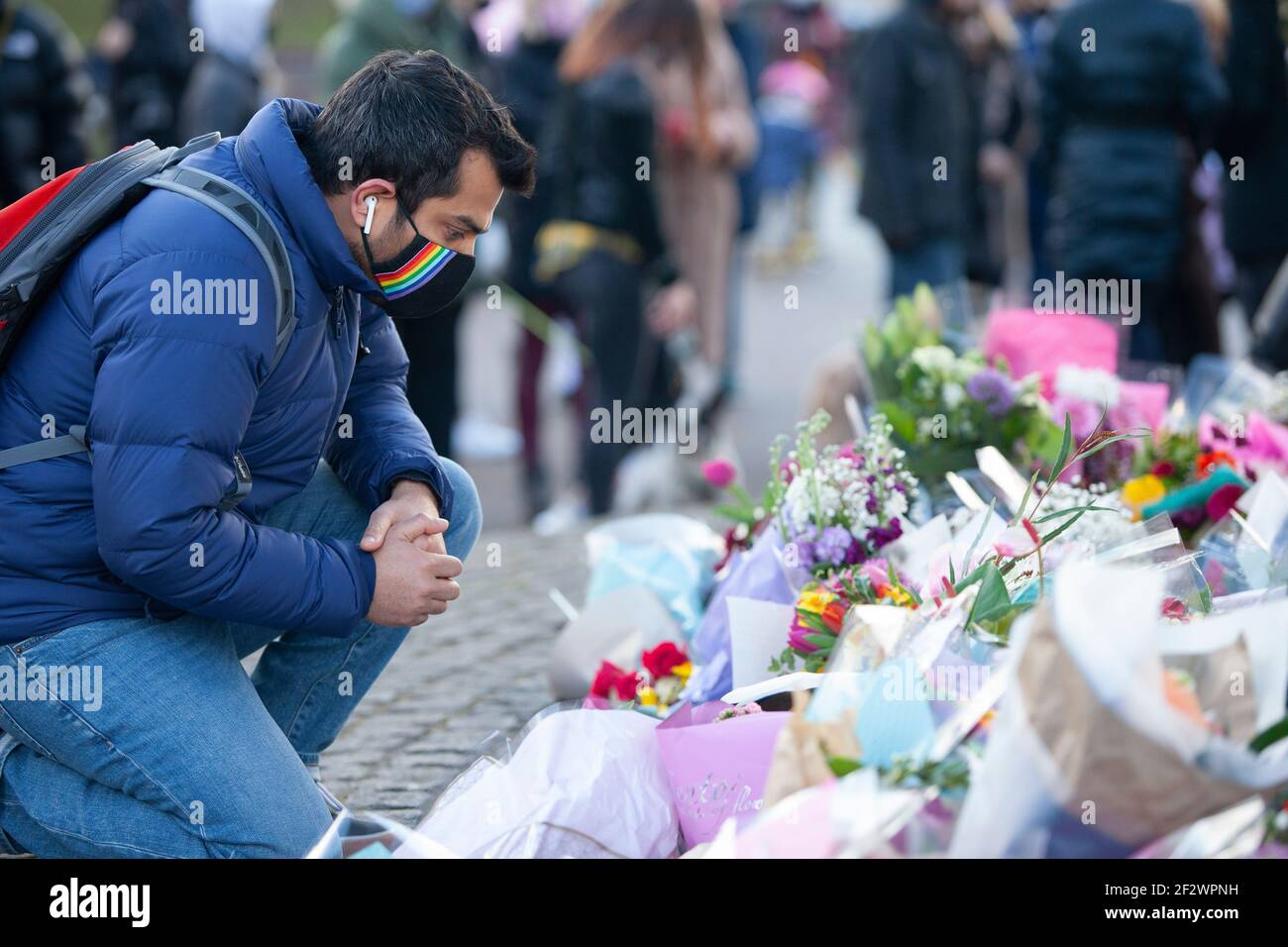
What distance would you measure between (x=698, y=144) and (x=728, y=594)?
11.7ft

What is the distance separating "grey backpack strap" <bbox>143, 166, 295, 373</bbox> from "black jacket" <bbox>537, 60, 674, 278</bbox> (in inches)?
141

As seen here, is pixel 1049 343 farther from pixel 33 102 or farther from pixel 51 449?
pixel 33 102

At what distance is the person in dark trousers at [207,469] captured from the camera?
99.8 inches

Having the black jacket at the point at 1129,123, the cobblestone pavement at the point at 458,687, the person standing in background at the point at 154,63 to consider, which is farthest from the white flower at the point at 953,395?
the person standing in background at the point at 154,63

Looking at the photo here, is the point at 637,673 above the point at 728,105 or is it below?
below

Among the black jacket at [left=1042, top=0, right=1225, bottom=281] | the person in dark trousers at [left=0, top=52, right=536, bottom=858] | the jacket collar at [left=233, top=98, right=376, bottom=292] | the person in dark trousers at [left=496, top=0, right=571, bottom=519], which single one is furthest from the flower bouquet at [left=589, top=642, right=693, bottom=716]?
the person in dark trousers at [left=496, top=0, right=571, bottom=519]

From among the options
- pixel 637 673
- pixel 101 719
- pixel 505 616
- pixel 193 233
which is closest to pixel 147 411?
pixel 193 233

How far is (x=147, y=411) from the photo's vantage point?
2488 mm

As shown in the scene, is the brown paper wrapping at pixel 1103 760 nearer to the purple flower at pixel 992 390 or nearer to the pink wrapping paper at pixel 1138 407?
the purple flower at pixel 992 390

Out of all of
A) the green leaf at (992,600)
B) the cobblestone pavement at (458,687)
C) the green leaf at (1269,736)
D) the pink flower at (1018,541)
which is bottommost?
the cobblestone pavement at (458,687)

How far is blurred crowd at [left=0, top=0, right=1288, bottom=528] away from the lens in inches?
249

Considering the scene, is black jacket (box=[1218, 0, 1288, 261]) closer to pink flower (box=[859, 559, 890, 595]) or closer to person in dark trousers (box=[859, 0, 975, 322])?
person in dark trousers (box=[859, 0, 975, 322])
